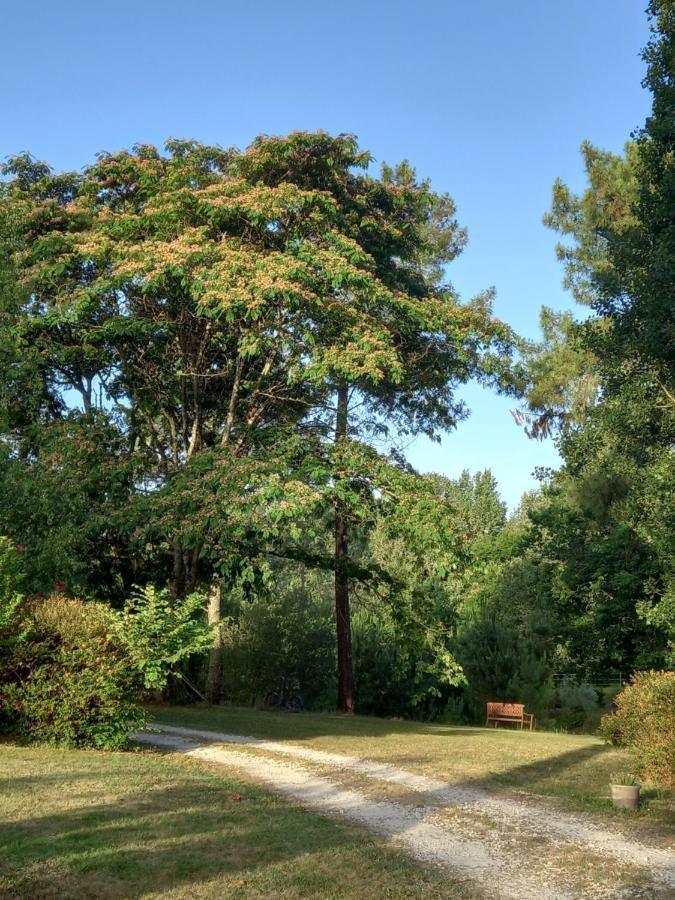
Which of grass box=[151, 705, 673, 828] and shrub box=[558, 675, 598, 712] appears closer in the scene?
grass box=[151, 705, 673, 828]

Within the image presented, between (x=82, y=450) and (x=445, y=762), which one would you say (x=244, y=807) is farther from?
(x=82, y=450)

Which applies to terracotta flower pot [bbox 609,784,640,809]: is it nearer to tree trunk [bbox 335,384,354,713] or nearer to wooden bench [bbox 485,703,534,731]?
tree trunk [bbox 335,384,354,713]

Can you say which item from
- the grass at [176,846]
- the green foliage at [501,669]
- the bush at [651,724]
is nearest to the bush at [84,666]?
the grass at [176,846]

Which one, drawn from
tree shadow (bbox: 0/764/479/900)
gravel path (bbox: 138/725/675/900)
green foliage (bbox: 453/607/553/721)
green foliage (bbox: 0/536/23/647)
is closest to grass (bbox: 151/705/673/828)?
gravel path (bbox: 138/725/675/900)

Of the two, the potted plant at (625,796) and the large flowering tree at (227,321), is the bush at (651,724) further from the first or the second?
the large flowering tree at (227,321)

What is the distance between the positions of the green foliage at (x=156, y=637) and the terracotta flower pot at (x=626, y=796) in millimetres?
5940

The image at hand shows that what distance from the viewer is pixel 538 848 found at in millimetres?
7105

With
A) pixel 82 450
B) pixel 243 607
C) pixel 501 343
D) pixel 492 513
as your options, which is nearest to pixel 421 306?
pixel 501 343

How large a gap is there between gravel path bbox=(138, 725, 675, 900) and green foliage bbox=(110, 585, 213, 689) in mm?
1384

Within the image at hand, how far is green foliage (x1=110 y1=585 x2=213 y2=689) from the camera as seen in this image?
38.3ft

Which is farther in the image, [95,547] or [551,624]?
[551,624]

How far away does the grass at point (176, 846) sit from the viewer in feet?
18.7

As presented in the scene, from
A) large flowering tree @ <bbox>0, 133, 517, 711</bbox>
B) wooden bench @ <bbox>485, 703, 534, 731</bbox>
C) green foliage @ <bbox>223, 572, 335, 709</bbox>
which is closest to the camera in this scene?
large flowering tree @ <bbox>0, 133, 517, 711</bbox>

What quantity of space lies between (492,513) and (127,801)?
241 ft
